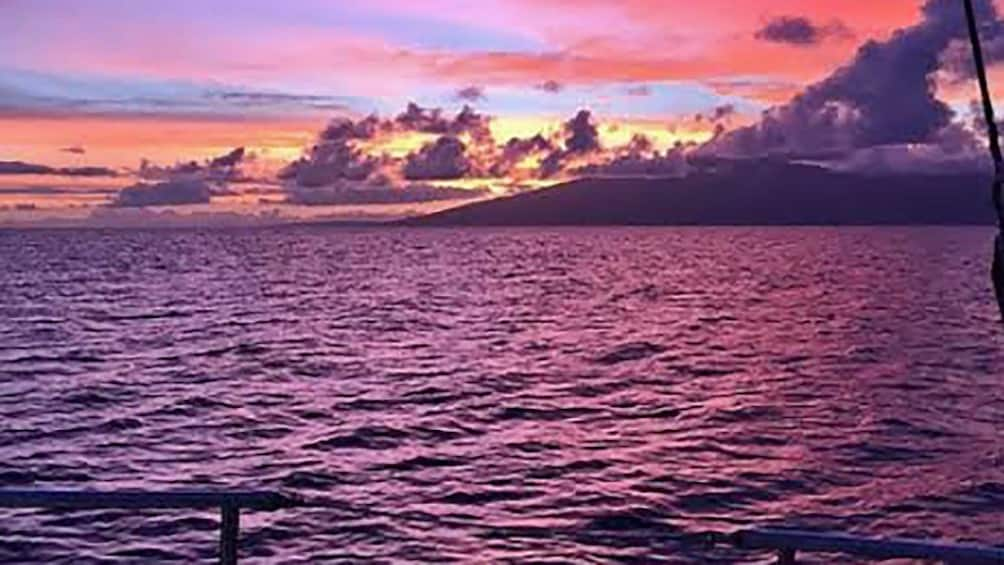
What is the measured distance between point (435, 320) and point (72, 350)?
22.4 m

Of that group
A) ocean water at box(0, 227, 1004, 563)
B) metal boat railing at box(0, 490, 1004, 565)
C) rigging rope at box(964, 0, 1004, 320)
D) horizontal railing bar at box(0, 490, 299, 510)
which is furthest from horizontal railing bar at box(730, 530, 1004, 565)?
ocean water at box(0, 227, 1004, 563)

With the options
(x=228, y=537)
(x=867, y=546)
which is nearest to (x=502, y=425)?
(x=228, y=537)

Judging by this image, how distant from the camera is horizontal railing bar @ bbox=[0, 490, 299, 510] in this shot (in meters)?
5.67

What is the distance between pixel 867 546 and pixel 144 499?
11.0 feet

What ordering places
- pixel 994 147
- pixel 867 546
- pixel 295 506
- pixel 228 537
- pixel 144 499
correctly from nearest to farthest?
pixel 994 147 < pixel 867 546 < pixel 144 499 < pixel 295 506 < pixel 228 537

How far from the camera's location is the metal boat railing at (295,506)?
509 cm

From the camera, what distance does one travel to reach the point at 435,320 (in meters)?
63.8

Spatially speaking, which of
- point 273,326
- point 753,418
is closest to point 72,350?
point 273,326

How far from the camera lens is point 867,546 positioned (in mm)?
5094

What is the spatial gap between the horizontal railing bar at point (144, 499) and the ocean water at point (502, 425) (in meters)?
8.74

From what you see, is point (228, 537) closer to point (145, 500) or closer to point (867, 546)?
point (145, 500)

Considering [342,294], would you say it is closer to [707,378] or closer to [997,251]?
[707,378]

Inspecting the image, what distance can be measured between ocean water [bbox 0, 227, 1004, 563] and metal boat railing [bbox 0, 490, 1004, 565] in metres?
8.75

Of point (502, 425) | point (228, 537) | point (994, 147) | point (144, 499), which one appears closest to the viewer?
point (994, 147)
